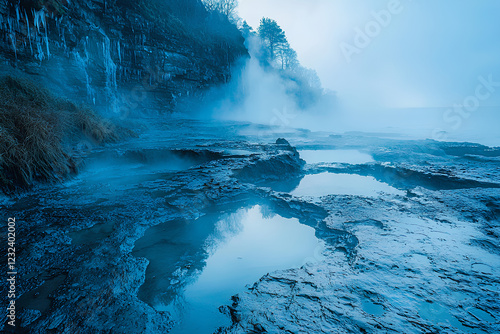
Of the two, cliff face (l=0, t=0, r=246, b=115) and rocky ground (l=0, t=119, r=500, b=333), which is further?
cliff face (l=0, t=0, r=246, b=115)

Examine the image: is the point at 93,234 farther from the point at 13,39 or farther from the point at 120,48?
the point at 120,48

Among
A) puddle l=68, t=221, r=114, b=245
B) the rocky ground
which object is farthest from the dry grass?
puddle l=68, t=221, r=114, b=245

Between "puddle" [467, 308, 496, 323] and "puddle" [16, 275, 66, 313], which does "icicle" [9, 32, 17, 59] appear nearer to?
"puddle" [16, 275, 66, 313]

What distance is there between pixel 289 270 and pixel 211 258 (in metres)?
0.98

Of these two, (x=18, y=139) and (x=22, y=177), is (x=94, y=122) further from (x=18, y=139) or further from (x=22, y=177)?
(x=22, y=177)

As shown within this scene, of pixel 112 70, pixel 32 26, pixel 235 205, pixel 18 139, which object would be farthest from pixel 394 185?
pixel 112 70

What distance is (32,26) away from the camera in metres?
10.2

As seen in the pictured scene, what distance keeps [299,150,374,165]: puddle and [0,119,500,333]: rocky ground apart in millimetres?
4132

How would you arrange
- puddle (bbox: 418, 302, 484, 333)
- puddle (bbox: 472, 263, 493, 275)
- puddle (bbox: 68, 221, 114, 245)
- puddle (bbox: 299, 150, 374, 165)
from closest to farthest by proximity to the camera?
puddle (bbox: 418, 302, 484, 333), puddle (bbox: 472, 263, 493, 275), puddle (bbox: 68, 221, 114, 245), puddle (bbox: 299, 150, 374, 165)

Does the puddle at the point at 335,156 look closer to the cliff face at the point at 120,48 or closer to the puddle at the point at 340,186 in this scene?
the puddle at the point at 340,186

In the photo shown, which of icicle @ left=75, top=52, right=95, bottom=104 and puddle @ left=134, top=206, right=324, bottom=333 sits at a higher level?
icicle @ left=75, top=52, right=95, bottom=104

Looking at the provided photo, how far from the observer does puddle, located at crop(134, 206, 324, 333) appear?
206cm

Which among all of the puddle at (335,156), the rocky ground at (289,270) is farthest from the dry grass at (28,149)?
the puddle at (335,156)

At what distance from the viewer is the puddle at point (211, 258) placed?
2.06 metres
